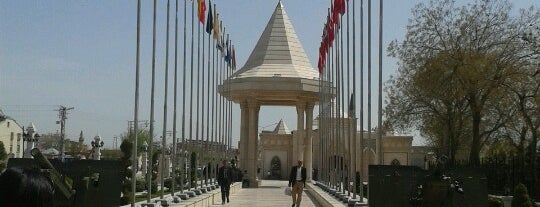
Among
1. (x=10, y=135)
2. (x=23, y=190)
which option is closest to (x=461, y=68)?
(x=23, y=190)

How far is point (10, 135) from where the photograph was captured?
70750 mm

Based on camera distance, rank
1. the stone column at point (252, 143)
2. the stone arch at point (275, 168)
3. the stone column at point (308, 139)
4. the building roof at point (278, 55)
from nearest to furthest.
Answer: the building roof at point (278, 55) → the stone column at point (252, 143) → the stone column at point (308, 139) → the stone arch at point (275, 168)

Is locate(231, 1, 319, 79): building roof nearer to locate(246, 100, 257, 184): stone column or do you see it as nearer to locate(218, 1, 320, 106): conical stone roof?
locate(218, 1, 320, 106): conical stone roof

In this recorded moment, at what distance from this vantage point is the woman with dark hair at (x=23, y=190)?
288cm

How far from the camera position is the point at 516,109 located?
3353 centimetres

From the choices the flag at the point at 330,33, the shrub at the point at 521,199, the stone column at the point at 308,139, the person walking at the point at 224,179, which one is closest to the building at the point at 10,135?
the stone column at the point at 308,139

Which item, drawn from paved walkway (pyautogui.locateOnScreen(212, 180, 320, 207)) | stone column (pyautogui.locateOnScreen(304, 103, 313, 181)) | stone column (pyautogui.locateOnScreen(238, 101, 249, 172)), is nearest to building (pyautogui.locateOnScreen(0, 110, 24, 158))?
stone column (pyautogui.locateOnScreen(238, 101, 249, 172))

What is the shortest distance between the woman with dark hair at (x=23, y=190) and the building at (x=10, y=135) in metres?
65.6

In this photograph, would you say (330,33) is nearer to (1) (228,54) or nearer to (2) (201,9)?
(2) (201,9)

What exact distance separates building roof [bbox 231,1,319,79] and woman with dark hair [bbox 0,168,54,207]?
42.6 meters

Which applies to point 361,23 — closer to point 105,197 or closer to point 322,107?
point 105,197

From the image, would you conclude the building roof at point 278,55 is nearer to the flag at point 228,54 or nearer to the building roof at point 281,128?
A: the flag at point 228,54

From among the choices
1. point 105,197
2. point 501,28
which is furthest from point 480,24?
point 105,197

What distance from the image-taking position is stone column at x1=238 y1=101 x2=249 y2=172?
48.0 m
